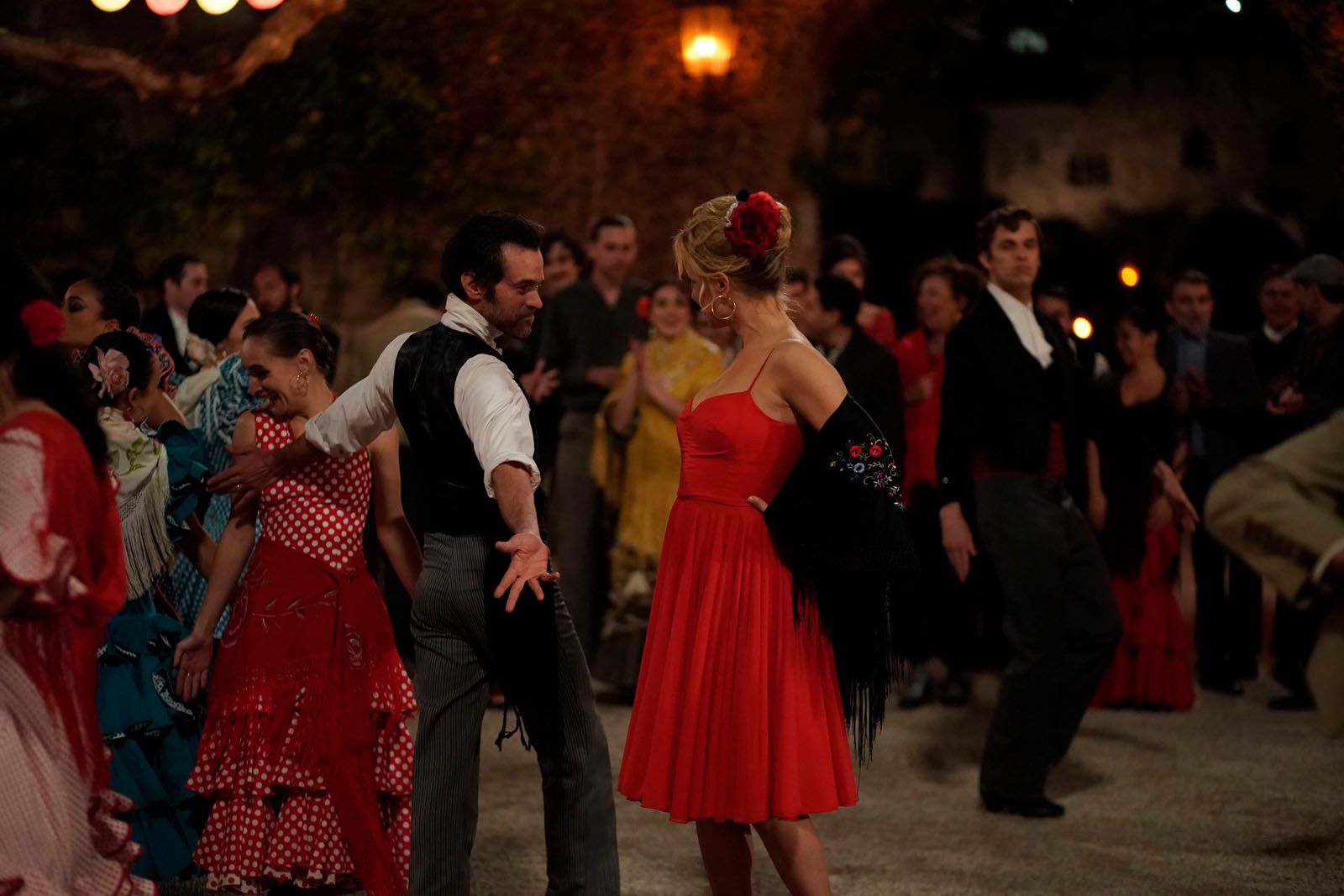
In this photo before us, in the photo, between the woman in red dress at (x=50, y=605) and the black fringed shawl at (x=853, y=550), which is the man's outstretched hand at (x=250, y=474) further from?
the black fringed shawl at (x=853, y=550)

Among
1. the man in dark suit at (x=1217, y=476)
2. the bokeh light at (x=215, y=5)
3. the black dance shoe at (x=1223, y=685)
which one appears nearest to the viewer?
the black dance shoe at (x=1223, y=685)

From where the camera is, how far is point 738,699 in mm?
3346

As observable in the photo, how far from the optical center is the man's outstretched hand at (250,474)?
12.2ft

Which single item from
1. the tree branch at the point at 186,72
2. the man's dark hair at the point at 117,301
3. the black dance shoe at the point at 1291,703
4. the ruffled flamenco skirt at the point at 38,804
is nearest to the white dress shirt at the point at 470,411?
the ruffled flamenco skirt at the point at 38,804

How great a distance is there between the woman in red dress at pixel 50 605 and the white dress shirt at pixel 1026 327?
3166 millimetres

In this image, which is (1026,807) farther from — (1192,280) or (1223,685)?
(1192,280)

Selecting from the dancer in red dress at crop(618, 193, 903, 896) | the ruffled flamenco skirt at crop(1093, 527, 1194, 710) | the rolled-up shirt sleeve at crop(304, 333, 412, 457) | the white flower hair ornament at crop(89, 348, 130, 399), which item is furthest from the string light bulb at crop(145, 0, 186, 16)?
the dancer in red dress at crop(618, 193, 903, 896)

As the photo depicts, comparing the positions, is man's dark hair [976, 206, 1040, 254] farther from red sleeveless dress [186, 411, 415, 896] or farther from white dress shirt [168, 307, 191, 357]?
white dress shirt [168, 307, 191, 357]

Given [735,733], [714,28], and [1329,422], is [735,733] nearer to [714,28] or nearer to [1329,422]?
[1329,422]

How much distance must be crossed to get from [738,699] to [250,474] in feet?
4.21

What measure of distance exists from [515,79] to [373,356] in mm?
3738

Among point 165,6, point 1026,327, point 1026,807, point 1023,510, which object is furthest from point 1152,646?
point 165,6

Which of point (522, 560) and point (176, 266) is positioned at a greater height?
point (176, 266)

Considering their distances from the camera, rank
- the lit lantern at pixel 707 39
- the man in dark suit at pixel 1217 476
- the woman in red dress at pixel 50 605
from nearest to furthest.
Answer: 1. the woman in red dress at pixel 50 605
2. the man in dark suit at pixel 1217 476
3. the lit lantern at pixel 707 39
